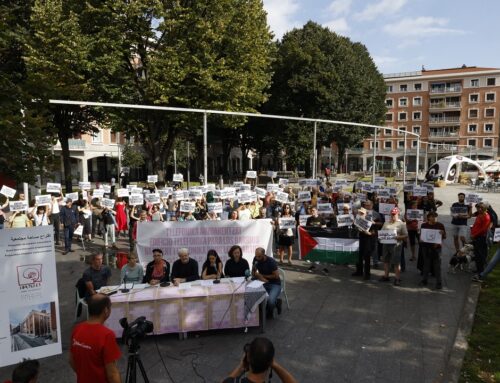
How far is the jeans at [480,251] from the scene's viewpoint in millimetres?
11250

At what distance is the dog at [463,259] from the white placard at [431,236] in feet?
6.30

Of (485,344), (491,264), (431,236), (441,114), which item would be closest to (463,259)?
(491,264)

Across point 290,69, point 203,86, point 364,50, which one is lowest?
point 203,86

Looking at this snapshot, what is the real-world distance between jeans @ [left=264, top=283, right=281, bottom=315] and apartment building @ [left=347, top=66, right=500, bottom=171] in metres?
72.1

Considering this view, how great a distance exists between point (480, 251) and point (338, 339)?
6327mm

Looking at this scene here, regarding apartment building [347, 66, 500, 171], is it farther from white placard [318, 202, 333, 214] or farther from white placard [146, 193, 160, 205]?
white placard [146, 193, 160, 205]

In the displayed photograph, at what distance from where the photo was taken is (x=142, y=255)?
35.6 ft

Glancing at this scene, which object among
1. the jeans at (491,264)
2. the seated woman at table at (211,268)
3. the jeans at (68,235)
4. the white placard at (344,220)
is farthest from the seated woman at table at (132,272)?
the jeans at (491,264)

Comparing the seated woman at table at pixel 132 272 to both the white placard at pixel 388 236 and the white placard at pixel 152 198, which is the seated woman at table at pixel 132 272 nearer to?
the white placard at pixel 388 236

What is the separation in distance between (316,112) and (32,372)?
4069 centimetres

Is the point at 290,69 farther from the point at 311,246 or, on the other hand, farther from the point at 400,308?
the point at 400,308

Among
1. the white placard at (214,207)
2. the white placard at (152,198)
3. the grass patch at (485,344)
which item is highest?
the white placard at (152,198)

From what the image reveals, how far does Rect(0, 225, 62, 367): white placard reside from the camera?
19.7 feet

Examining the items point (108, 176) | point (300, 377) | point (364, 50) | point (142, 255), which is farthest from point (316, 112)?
point (300, 377)
